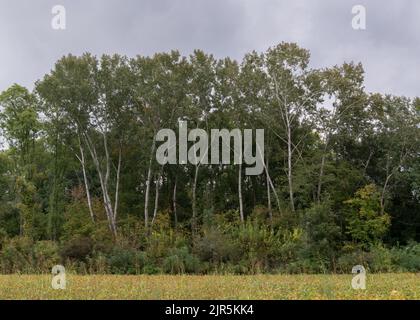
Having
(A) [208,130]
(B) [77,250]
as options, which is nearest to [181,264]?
(B) [77,250]

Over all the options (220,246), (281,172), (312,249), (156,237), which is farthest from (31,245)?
(281,172)

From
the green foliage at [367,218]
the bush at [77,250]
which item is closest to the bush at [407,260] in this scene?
the green foliage at [367,218]

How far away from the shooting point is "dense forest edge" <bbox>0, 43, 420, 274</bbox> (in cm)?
3116

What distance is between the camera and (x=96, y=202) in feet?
119

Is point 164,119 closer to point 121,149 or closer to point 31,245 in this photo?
point 121,149

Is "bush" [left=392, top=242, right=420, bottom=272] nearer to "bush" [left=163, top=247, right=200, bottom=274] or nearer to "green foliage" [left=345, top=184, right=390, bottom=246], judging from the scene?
"green foliage" [left=345, top=184, right=390, bottom=246]

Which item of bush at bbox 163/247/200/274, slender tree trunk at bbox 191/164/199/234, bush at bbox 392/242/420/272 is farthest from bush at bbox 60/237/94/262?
bush at bbox 392/242/420/272

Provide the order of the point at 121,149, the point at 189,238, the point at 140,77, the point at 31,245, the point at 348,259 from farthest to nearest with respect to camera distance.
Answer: the point at 121,149 < the point at 140,77 < the point at 189,238 < the point at 31,245 < the point at 348,259

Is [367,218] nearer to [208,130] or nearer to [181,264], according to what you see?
[208,130]

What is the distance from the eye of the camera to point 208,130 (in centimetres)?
3366

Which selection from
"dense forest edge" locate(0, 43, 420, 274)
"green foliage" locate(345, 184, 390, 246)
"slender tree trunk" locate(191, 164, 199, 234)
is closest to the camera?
"green foliage" locate(345, 184, 390, 246)

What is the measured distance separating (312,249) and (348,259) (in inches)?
63.7

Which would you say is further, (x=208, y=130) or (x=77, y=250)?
(x=208, y=130)

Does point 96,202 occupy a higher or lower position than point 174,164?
lower
